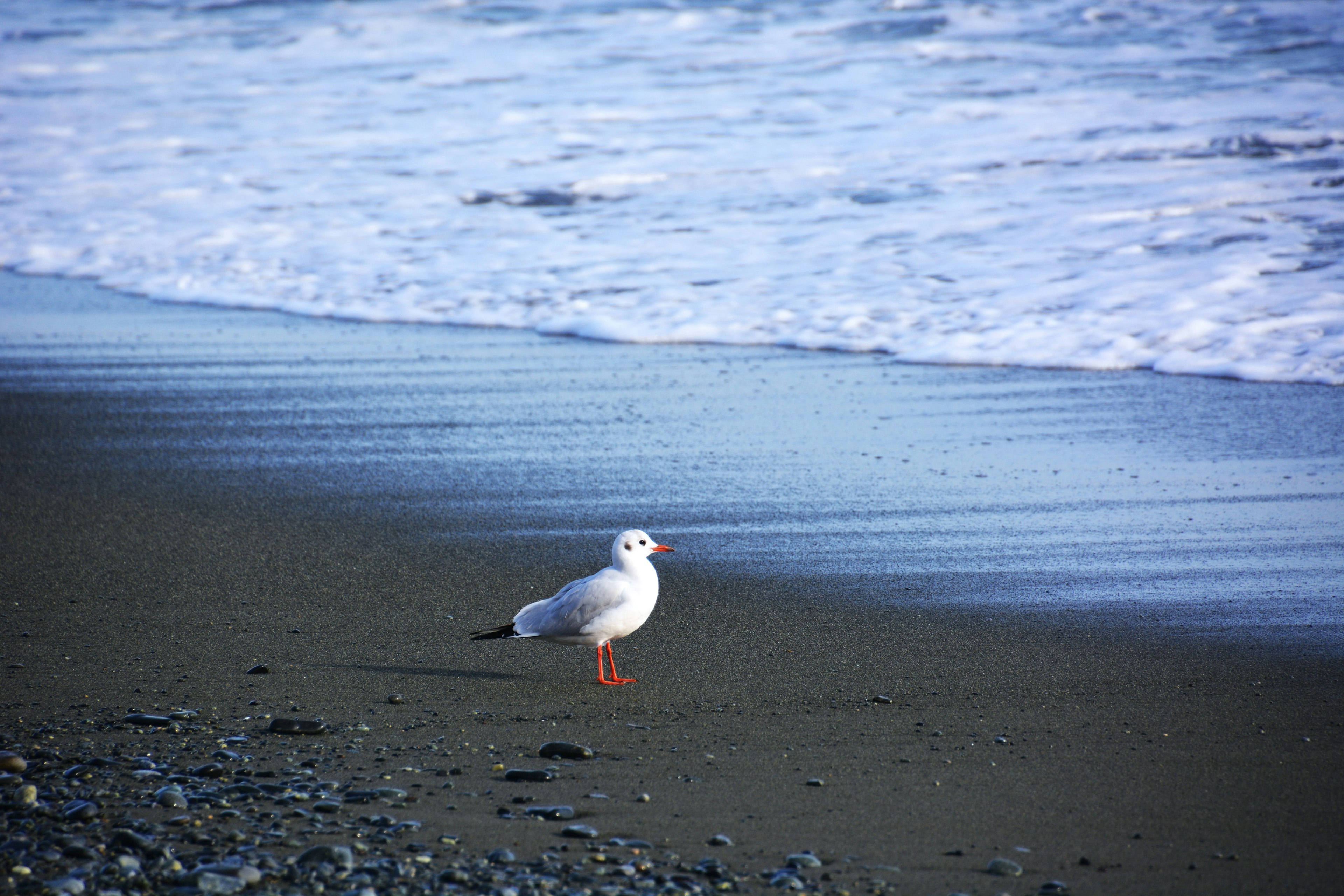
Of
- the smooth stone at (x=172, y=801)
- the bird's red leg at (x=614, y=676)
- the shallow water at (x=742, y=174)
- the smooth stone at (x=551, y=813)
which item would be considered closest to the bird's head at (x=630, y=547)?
the bird's red leg at (x=614, y=676)

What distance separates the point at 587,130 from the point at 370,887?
52.0 feet

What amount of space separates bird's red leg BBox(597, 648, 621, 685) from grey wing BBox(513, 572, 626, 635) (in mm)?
120

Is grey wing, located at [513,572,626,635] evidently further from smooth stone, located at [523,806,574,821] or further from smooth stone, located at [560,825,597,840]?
smooth stone, located at [560,825,597,840]

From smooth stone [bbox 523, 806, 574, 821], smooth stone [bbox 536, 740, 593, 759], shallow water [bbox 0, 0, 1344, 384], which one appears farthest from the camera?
shallow water [bbox 0, 0, 1344, 384]

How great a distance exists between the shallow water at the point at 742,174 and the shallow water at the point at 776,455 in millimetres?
930

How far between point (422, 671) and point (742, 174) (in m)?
11.5

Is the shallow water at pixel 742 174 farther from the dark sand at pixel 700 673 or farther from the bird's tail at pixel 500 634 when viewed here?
the bird's tail at pixel 500 634

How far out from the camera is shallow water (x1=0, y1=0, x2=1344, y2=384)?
30.7ft

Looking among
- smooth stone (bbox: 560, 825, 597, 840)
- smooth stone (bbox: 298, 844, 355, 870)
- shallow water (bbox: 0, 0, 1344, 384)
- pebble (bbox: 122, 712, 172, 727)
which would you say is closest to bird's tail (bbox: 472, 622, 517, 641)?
pebble (bbox: 122, 712, 172, 727)

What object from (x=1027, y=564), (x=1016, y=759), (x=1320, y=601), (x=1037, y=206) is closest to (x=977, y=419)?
(x=1027, y=564)

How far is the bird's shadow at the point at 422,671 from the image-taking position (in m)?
3.96

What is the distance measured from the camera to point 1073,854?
276 centimetres

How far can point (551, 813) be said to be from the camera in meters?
2.94

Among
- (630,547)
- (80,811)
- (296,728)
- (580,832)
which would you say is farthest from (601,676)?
(80,811)
